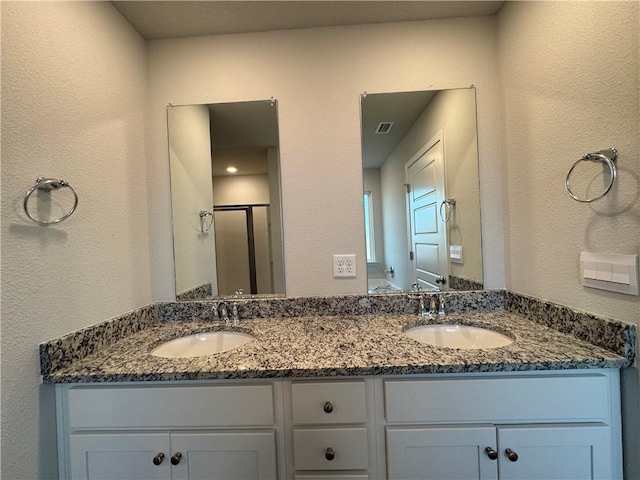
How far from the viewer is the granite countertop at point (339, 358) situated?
0.81m

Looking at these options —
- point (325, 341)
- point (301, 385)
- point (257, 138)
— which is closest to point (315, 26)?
point (257, 138)

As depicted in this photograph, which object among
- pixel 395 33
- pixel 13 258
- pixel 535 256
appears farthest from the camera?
pixel 395 33

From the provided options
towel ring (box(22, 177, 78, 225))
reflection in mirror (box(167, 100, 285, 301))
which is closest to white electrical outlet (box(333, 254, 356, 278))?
reflection in mirror (box(167, 100, 285, 301))

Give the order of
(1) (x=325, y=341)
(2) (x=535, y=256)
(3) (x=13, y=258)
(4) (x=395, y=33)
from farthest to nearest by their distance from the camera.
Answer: (4) (x=395, y=33) < (2) (x=535, y=256) < (1) (x=325, y=341) < (3) (x=13, y=258)

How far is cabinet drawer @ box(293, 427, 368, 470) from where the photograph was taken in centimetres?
84

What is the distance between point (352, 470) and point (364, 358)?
341 mm

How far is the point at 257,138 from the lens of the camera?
54.2 inches

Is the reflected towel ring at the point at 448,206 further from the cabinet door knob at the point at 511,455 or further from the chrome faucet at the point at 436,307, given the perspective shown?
the cabinet door knob at the point at 511,455

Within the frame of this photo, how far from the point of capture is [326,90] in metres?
1.34

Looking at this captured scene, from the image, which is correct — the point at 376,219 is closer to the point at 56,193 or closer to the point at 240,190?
the point at 240,190

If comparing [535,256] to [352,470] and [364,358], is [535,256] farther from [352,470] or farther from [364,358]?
[352,470]

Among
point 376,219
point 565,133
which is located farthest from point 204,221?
point 565,133

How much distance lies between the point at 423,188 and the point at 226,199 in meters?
1.00

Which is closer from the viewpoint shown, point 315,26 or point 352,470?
point 352,470
